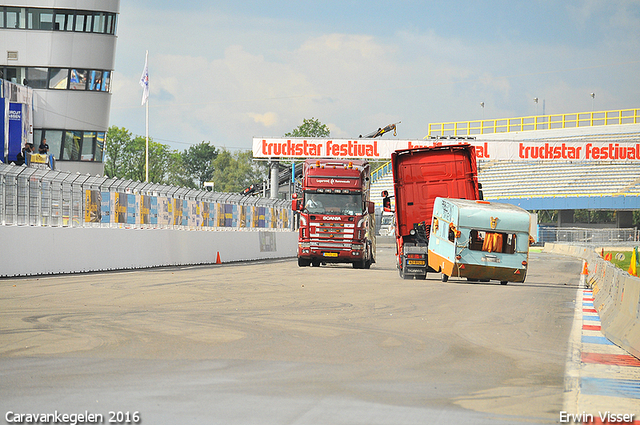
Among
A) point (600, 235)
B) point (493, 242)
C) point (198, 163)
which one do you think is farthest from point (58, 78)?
point (198, 163)

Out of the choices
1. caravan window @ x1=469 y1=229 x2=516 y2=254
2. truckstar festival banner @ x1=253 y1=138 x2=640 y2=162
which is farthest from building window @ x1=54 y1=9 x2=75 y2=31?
caravan window @ x1=469 y1=229 x2=516 y2=254

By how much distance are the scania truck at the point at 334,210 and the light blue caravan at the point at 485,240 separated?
835cm

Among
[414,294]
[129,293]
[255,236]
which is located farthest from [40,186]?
[255,236]

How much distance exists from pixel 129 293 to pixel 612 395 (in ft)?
38.5

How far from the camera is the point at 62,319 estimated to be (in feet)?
38.8

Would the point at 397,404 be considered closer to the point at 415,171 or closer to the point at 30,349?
the point at 30,349

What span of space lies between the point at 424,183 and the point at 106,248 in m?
10.2

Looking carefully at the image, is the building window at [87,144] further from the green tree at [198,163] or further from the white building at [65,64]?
the green tree at [198,163]

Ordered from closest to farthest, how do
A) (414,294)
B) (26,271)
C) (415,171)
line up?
(414,294) → (26,271) → (415,171)

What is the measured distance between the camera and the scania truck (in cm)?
2983

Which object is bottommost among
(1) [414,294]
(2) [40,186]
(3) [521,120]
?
(1) [414,294]

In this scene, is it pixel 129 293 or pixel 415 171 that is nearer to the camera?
pixel 129 293

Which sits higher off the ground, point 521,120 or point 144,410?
point 521,120

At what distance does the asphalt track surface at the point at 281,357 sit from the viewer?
6102 millimetres
